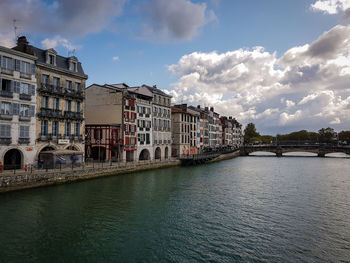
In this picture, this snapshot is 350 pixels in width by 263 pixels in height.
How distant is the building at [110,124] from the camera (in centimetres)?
4841

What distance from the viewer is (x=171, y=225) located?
1811 centimetres

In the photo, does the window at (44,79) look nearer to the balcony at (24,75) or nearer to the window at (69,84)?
the balcony at (24,75)

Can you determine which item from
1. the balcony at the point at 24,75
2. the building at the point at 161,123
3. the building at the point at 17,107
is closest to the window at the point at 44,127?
the building at the point at 17,107

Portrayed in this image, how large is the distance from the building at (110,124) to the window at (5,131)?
1739cm

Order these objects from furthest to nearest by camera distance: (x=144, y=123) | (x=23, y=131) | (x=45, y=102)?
(x=144, y=123)
(x=45, y=102)
(x=23, y=131)

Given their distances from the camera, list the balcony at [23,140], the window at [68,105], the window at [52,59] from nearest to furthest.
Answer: the balcony at [23,140]
the window at [52,59]
the window at [68,105]

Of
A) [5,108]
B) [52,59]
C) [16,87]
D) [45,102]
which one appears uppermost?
[52,59]

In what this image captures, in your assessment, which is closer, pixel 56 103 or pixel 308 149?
pixel 56 103

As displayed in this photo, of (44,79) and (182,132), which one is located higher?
(44,79)

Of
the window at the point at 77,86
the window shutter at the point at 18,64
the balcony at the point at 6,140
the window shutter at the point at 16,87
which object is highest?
the window shutter at the point at 18,64

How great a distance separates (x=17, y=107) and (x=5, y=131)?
132 inches

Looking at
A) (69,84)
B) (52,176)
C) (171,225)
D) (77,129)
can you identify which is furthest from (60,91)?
(171,225)

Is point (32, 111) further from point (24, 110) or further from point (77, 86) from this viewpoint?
point (77, 86)

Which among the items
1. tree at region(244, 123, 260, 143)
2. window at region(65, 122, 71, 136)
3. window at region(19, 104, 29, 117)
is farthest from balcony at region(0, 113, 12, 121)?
tree at region(244, 123, 260, 143)
